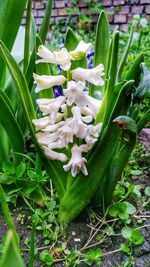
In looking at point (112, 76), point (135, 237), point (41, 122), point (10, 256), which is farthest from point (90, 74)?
point (10, 256)

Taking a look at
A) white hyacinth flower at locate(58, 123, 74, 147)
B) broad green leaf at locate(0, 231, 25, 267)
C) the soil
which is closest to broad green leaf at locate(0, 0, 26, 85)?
white hyacinth flower at locate(58, 123, 74, 147)

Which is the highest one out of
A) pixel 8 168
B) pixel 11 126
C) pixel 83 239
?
pixel 11 126

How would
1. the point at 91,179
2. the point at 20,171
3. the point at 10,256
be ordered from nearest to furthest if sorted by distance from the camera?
the point at 10,256 → the point at 91,179 → the point at 20,171

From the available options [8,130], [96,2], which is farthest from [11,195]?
[96,2]

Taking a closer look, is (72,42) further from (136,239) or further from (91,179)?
(136,239)

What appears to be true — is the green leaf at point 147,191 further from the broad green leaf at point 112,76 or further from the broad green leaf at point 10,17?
the broad green leaf at point 10,17

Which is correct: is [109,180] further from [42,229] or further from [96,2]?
[96,2]

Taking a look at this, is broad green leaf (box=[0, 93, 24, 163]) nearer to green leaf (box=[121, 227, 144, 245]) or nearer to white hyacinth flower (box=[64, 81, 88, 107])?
white hyacinth flower (box=[64, 81, 88, 107])
